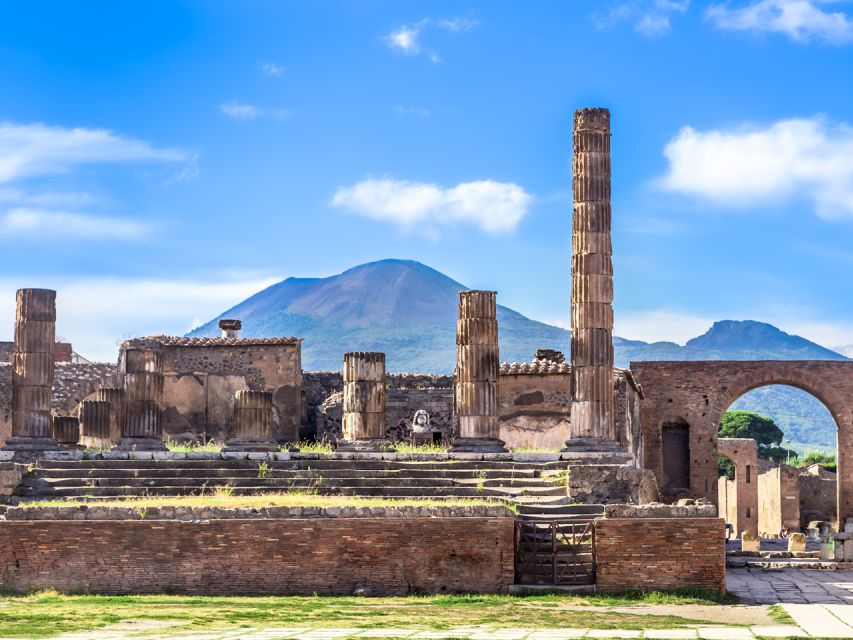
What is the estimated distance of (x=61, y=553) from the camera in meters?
19.5

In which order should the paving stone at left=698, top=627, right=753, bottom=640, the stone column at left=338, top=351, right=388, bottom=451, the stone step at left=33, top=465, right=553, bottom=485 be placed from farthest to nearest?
the stone column at left=338, top=351, right=388, bottom=451 < the stone step at left=33, top=465, right=553, bottom=485 < the paving stone at left=698, top=627, right=753, bottom=640

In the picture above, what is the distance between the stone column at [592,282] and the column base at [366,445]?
3.39 metres

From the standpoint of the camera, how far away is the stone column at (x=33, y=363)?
85.6ft

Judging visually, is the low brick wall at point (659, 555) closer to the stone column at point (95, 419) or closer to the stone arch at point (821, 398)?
the stone column at point (95, 419)

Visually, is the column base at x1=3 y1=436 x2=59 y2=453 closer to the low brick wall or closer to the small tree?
the low brick wall

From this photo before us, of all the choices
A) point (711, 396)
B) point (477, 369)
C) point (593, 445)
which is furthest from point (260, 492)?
point (711, 396)

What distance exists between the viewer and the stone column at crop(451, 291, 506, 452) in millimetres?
25531

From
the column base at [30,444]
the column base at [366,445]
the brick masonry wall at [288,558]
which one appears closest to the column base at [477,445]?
the column base at [366,445]

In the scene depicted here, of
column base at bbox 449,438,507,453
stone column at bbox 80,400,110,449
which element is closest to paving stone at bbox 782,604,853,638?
column base at bbox 449,438,507,453

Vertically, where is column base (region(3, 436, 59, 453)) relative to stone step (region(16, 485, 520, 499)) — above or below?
above

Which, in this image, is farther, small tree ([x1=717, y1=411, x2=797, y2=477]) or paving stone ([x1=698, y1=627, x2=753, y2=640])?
small tree ([x1=717, y1=411, x2=797, y2=477])

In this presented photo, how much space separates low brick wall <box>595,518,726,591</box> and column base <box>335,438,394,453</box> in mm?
6990

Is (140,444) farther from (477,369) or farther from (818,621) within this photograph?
(818,621)

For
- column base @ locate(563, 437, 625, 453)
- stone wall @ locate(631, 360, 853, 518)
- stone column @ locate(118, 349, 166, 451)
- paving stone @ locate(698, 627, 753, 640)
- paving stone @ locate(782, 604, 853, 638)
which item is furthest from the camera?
stone wall @ locate(631, 360, 853, 518)
